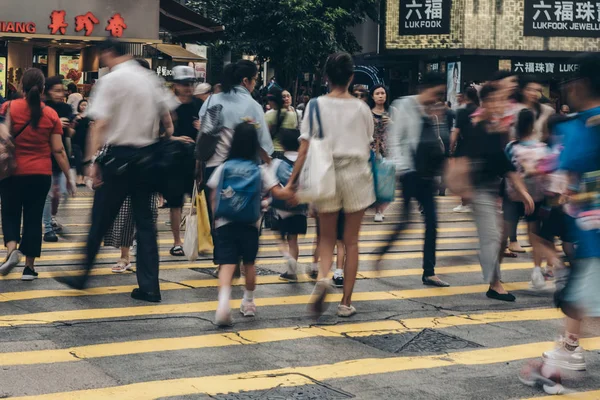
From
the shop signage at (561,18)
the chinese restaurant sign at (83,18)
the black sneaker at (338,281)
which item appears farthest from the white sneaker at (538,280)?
the shop signage at (561,18)

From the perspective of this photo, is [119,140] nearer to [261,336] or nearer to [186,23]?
[261,336]

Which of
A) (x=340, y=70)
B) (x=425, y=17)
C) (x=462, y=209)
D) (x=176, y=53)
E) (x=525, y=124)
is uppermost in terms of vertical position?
(x=425, y=17)

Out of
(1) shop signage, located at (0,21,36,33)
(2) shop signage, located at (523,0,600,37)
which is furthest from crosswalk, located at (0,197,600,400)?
(2) shop signage, located at (523,0,600,37)

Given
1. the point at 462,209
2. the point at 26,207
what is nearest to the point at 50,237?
the point at 26,207

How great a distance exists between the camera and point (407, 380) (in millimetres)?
5984

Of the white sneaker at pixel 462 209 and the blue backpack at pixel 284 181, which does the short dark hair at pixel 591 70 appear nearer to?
the blue backpack at pixel 284 181

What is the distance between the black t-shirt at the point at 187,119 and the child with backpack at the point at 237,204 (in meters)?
3.43

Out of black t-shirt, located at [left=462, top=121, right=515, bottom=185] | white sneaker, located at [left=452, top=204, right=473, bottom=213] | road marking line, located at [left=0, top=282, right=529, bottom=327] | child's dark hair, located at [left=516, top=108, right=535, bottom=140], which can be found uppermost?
child's dark hair, located at [left=516, top=108, right=535, bottom=140]

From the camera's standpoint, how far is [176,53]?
2550 cm

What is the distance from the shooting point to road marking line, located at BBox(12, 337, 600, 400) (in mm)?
5523

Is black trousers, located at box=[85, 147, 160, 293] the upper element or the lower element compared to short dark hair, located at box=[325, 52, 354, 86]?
lower

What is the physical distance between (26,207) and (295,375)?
3942 mm

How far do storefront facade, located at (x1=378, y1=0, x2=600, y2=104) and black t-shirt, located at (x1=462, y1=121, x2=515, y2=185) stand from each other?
22.5m

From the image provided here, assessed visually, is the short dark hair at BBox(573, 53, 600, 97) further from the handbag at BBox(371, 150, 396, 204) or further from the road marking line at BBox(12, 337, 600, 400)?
the handbag at BBox(371, 150, 396, 204)
